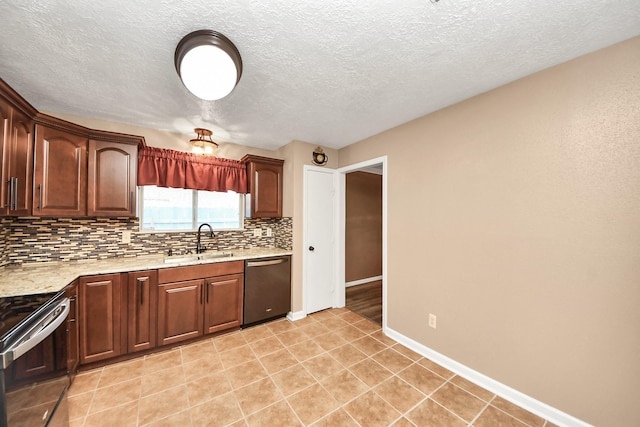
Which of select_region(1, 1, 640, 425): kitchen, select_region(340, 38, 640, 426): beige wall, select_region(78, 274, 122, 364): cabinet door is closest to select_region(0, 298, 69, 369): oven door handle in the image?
select_region(78, 274, 122, 364): cabinet door

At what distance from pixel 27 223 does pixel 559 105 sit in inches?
177

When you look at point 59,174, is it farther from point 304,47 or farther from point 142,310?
point 304,47

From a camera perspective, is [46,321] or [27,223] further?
[27,223]

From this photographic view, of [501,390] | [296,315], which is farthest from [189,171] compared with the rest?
[501,390]

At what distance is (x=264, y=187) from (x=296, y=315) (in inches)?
69.1

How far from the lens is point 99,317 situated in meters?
2.01

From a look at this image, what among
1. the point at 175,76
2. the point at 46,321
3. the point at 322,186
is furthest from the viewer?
the point at 322,186

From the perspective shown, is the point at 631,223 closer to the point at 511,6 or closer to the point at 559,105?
the point at 559,105

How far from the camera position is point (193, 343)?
2449 mm

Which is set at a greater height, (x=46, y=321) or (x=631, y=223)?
(x=631, y=223)

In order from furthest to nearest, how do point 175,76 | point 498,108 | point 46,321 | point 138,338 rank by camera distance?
point 138,338, point 498,108, point 175,76, point 46,321

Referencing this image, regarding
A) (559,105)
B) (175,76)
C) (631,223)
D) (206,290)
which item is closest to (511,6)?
(559,105)

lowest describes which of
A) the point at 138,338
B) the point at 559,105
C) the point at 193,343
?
the point at 193,343

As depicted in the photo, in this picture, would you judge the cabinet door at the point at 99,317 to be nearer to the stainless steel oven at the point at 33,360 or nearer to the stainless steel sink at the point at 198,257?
the stainless steel oven at the point at 33,360
